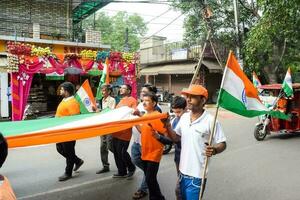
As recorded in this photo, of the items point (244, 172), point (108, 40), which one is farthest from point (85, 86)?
point (108, 40)

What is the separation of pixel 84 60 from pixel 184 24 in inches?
472

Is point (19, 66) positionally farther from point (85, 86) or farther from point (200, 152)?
point (200, 152)

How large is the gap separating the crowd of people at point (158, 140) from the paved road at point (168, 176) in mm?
380

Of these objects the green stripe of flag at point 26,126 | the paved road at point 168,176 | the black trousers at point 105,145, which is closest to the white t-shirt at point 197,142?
the green stripe of flag at point 26,126

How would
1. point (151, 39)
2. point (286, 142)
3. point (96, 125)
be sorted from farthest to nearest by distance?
point (151, 39) < point (286, 142) < point (96, 125)

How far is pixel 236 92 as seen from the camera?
4.23 metres

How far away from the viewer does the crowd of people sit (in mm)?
3826

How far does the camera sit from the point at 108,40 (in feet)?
185

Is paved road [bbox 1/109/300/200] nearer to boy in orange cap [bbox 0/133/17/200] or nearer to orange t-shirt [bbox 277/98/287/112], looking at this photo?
orange t-shirt [bbox 277/98/287/112]

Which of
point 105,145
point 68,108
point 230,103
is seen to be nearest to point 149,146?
point 230,103

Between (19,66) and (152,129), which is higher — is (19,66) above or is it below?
above

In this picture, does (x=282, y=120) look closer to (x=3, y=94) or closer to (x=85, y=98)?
(x=85, y=98)

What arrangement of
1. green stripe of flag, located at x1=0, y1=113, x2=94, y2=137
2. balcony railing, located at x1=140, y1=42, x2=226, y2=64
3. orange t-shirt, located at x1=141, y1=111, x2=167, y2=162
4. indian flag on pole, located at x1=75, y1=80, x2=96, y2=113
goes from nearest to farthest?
green stripe of flag, located at x1=0, y1=113, x2=94, y2=137 < orange t-shirt, located at x1=141, y1=111, x2=167, y2=162 < indian flag on pole, located at x1=75, y1=80, x2=96, y2=113 < balcony railing, located at x1=140, y1=42, x2=226, y2=64

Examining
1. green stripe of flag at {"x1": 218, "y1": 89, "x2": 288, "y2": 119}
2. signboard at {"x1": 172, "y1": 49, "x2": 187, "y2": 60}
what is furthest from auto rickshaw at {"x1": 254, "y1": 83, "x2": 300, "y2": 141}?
signboard at {"x1": 172, "y1": 49, "x2": 187, "y2": 60}
